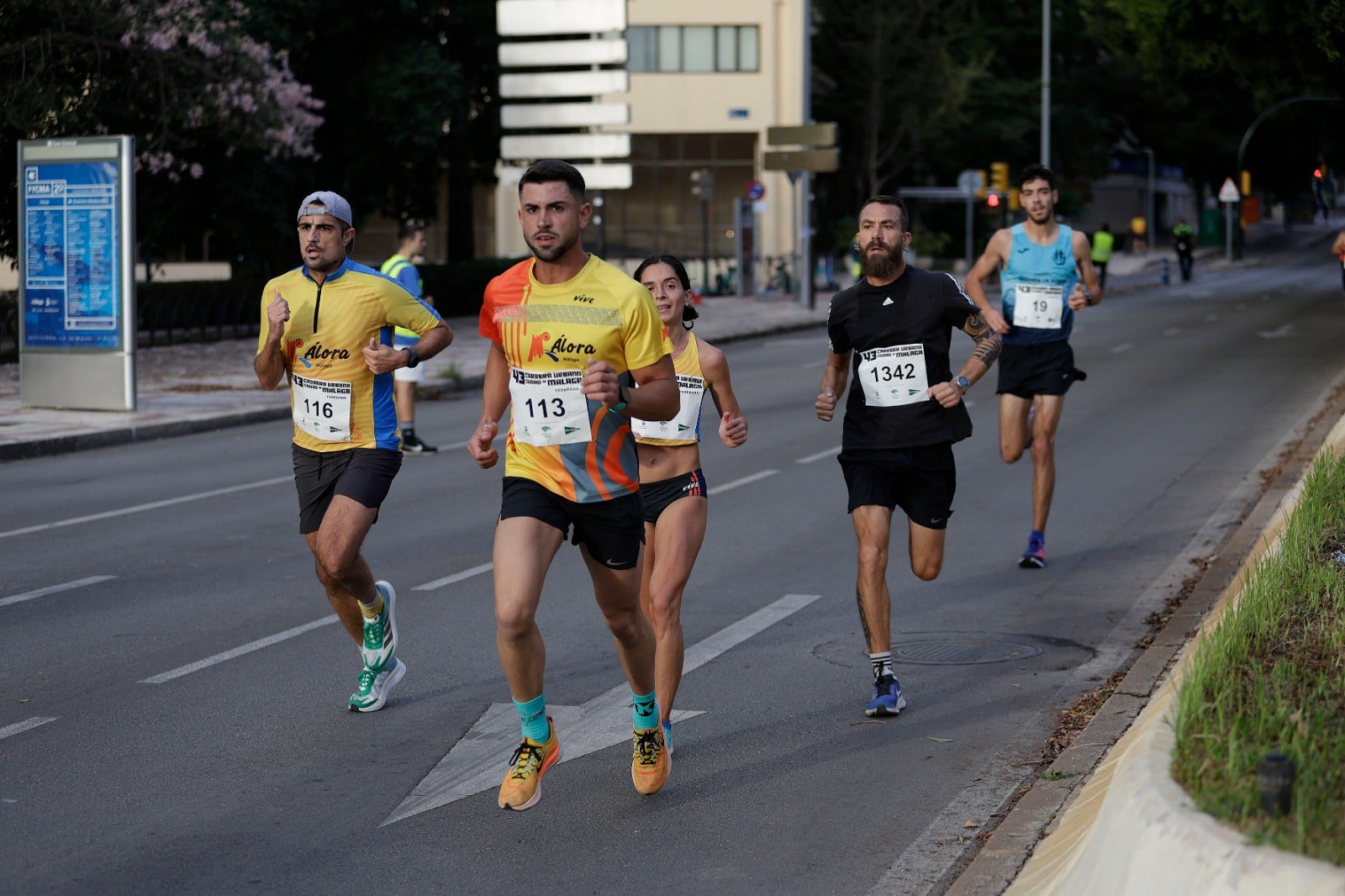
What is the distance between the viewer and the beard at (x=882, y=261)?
23.8ft

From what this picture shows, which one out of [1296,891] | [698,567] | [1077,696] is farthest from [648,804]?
[698,567]

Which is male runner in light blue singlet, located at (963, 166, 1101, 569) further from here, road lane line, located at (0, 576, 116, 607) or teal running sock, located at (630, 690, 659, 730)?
road lane line, located at (0, 576, 116, 607)

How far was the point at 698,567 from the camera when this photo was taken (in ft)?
34.7

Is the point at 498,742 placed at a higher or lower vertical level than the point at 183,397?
lower

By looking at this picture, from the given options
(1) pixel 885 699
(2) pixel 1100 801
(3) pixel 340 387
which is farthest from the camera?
(3) pixel 340 387

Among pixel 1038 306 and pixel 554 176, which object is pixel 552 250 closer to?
pixel 554 176

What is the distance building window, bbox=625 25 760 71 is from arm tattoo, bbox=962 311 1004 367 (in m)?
60.1

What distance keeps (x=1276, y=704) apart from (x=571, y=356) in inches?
90.2

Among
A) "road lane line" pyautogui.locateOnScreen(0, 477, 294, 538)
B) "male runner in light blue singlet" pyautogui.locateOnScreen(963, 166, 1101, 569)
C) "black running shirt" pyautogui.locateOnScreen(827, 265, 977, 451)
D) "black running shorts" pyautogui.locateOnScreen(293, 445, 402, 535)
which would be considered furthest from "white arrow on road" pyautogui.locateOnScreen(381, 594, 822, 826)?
"road lane line" pyautogui.locateOnScreen(0, 477, 294, 538)

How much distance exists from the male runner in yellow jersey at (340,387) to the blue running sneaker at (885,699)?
1.95 metres

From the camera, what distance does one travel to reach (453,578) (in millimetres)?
10141

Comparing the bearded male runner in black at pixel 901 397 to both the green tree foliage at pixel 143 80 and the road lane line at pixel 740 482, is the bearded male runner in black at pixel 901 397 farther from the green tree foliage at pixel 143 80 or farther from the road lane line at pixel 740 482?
the green tree foliage at pixel 143 80

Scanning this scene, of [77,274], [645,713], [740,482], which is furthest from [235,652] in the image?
[77,274]

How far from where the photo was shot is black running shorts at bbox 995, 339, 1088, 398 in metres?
10.8
